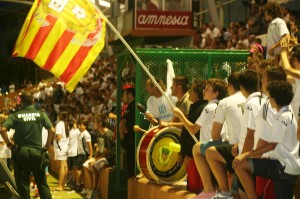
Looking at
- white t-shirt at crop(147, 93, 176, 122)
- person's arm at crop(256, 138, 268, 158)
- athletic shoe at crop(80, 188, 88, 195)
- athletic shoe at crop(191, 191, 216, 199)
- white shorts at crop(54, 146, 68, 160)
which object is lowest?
athletic shoe at crop(80, 188, 88, 195)

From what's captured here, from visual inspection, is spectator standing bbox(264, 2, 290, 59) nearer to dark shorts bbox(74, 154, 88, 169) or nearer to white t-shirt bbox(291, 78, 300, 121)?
white t-shirt bbox(291, 78, 300, 121)

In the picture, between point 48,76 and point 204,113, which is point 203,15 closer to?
point 204,113

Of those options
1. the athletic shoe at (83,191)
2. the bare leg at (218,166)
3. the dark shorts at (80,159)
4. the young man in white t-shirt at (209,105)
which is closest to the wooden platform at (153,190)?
the young man in white t-shirt at (209,105)

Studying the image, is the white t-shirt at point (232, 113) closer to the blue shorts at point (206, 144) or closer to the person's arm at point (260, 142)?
the blue shorts at point (206, 144)

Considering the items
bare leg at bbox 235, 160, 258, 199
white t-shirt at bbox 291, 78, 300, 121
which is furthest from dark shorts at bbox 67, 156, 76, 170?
bare leg at bbox 235, 160, 258, 199

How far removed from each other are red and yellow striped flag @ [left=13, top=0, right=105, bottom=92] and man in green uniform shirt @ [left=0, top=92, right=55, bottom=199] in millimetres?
2693

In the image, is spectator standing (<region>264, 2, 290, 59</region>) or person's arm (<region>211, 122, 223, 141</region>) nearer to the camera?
person's arm (<region>211, 122, 223, 141</region>)

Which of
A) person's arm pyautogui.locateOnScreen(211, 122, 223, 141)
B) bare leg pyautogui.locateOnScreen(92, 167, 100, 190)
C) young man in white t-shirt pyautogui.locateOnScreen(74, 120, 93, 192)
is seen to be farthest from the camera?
young man in white t-shirt pyautogui.locateOnScreen(74, 120, 93, 192)

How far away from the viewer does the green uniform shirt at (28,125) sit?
14.5 m

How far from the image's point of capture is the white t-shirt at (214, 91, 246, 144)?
9.49 metres

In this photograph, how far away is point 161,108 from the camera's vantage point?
1337 cm

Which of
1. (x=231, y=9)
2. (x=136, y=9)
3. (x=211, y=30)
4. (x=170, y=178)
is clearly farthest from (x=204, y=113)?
(x=136, y=9)

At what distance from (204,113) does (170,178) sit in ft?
8.80

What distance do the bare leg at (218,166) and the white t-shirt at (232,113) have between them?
26cm
